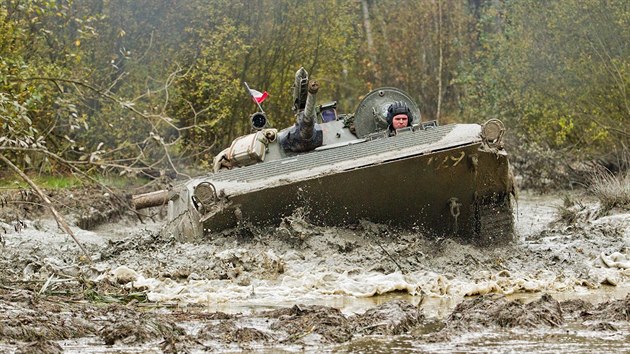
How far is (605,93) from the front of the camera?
81.5 ft

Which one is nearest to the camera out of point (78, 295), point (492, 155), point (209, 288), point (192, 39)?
point (78, 295)

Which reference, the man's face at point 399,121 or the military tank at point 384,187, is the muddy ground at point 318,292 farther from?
the man's face at point 399,121

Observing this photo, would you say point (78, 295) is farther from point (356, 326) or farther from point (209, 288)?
point (356, 326)

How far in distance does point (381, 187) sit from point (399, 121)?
2.02 m

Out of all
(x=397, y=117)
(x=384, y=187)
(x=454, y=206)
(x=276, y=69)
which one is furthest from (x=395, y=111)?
(x=276, y=69)

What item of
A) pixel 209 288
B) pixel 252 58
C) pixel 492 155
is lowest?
pixel 209 288

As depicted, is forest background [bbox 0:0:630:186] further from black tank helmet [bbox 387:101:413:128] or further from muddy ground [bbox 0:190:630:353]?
muddy ground [bbox 0:190:630:353]

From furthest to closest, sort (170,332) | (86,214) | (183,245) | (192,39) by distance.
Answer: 1. (192,39)
2. (86,214)
3. (183,245)
4. (170,332)

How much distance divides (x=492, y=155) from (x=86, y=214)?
926cm

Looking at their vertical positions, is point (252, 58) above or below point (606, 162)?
above

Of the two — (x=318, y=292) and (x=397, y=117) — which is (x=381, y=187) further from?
(x=397, y=117)

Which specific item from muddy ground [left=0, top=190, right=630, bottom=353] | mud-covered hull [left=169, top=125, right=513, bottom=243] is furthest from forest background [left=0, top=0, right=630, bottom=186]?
mud-covered hull [left=169, top=125, right=513, bottom=243]

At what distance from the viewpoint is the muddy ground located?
25.5 feet

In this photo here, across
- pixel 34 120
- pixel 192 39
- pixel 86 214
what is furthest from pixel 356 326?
pixel 192 39
